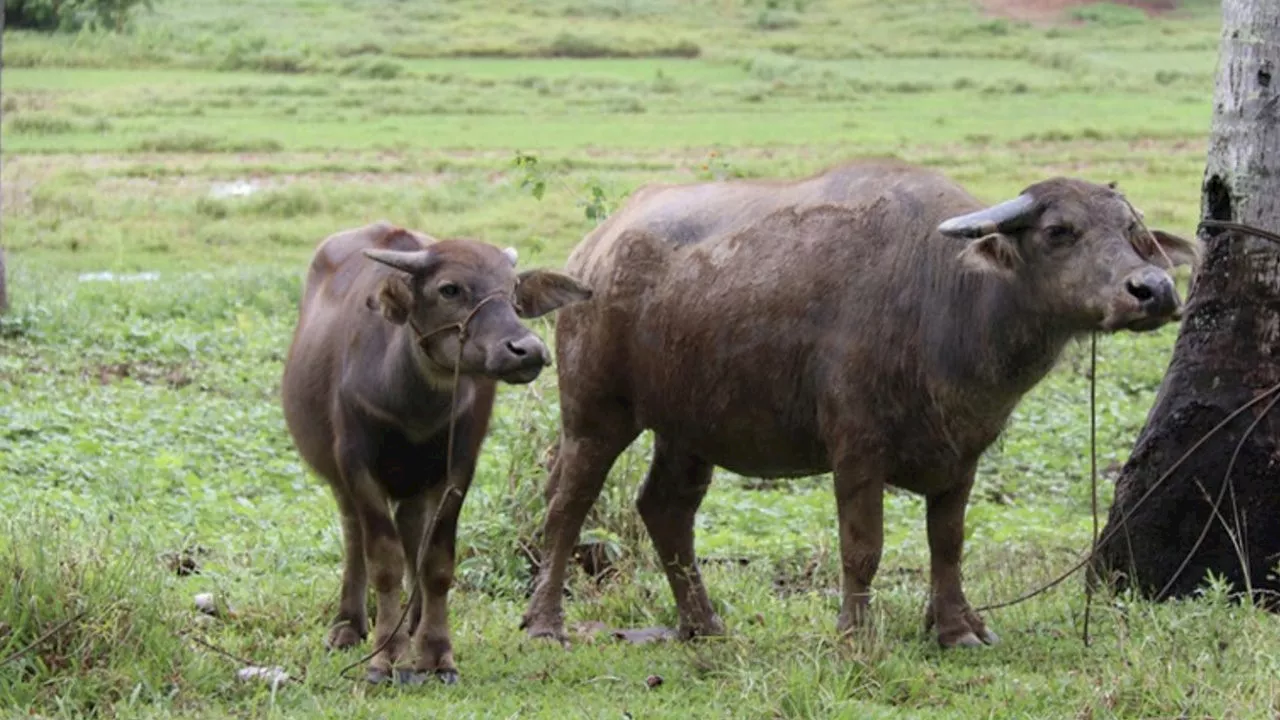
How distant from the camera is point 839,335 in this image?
5.71 metres

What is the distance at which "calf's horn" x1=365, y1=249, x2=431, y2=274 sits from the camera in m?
5.28

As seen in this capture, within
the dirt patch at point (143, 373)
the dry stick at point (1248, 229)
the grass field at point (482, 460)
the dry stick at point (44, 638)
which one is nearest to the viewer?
the dry stick at point (44, 638)

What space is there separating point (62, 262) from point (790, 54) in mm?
23290

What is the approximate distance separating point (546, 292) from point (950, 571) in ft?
4.96

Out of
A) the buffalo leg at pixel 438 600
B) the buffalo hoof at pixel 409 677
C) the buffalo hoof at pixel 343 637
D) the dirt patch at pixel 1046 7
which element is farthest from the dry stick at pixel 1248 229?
the dirt patch at pixel 1046 7

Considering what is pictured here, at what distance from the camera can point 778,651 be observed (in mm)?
5457

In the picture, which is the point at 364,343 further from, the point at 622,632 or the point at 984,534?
the point at 984,534

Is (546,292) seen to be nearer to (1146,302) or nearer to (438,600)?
(438,600)

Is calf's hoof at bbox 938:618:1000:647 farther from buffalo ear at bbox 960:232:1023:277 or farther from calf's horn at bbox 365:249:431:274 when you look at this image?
calf's horn at bbox 365:249:431:274

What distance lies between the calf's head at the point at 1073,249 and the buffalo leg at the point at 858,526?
676 mm

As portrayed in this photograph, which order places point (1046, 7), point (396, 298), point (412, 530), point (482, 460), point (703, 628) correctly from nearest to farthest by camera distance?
1. point (396, 298)
2. point (412, 530)
3. point (703, 628)
4. point (482, 460)
5. point (1046, 7)

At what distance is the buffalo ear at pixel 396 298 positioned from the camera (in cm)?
537

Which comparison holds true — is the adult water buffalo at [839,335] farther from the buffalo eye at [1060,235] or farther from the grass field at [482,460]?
the grass field at [482,460]

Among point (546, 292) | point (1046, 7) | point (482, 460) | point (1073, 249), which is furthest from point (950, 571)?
point (1046, 7)
